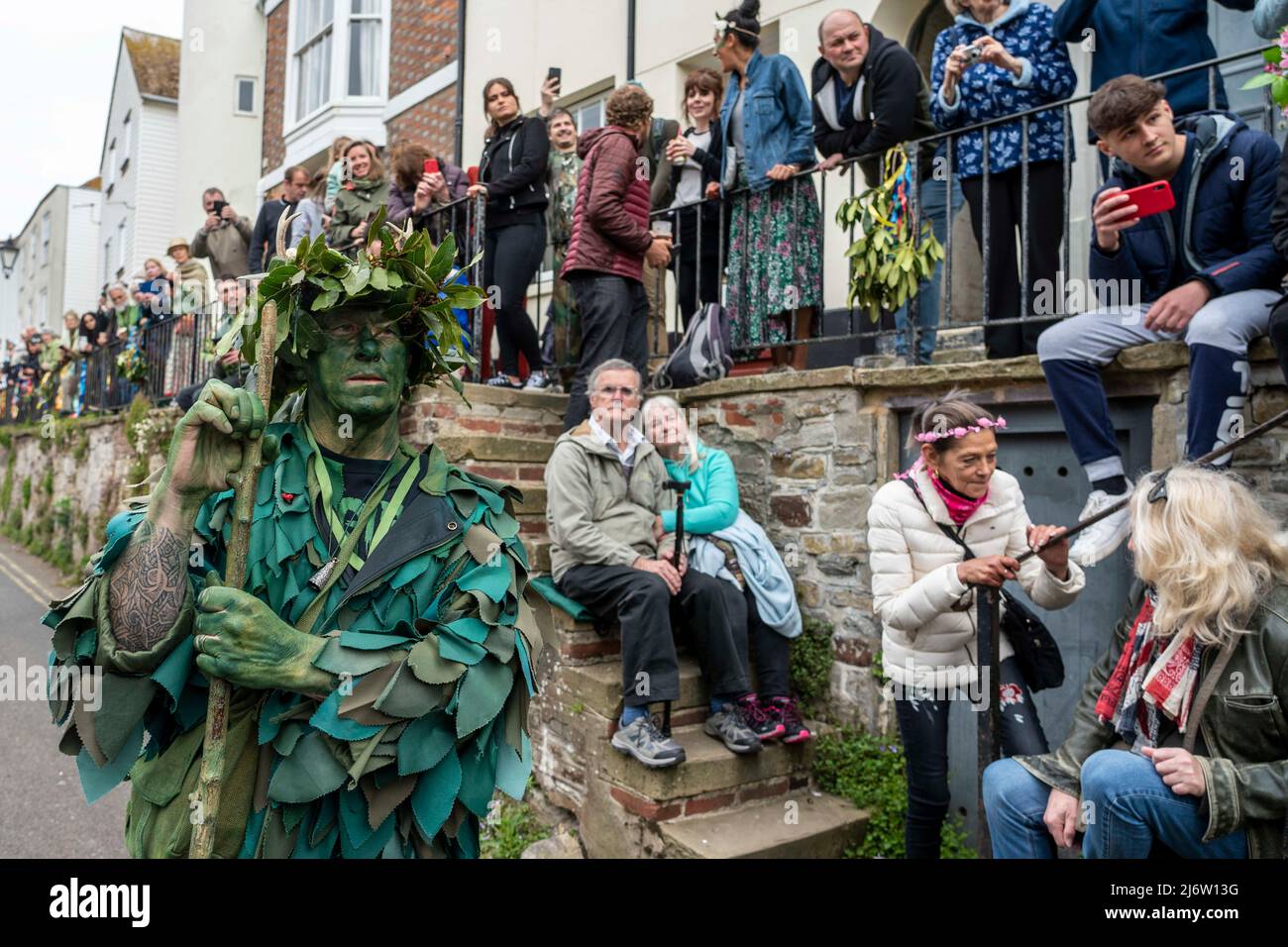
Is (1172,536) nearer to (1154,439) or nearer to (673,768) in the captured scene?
(1154,439)

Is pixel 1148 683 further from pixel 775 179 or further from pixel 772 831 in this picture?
pixel 775 179

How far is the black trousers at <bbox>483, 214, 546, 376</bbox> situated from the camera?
230 inches

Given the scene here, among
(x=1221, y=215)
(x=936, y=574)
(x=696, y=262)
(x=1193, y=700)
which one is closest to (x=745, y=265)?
(x=696, y=262)

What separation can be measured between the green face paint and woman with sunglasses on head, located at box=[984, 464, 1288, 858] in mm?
2107

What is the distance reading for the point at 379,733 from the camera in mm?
1748

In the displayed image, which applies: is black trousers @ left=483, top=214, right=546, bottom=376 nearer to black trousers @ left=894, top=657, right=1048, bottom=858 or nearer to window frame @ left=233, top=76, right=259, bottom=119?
black trousers @ left=894, top=657, right=1048, bottom=858

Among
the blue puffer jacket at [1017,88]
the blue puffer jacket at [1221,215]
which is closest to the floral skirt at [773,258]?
the blue puffer jacket at [1017,88]

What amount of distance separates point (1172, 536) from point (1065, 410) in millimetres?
1115

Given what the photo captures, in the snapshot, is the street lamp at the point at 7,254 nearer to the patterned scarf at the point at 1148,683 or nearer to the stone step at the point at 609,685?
the stone step at the point at 609,685

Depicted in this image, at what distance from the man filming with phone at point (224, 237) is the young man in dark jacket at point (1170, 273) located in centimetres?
755

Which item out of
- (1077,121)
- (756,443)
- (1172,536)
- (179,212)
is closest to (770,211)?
(756,443)

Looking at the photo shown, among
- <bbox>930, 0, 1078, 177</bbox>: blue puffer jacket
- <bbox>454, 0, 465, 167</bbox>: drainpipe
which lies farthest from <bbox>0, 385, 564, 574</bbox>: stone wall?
<bbox>454, 0, 465, 167</bbox>: drainpipe

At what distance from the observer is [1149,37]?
400 cm

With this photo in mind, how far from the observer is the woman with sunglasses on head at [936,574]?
3232 mm
